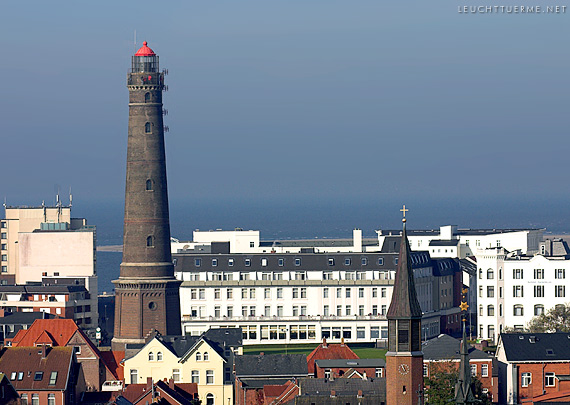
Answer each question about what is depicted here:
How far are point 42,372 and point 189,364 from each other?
16.9m

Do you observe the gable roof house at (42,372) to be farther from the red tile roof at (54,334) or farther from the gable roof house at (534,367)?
the gable roof house at (534,367)

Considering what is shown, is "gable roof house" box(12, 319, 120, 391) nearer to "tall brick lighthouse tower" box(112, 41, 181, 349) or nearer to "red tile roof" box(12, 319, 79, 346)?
"red tile roof" box(12, 319, 79, 346)

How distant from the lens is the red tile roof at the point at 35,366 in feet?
477

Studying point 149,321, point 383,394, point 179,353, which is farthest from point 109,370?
point 383,394

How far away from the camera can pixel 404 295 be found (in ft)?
368

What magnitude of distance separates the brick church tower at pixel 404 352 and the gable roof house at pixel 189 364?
45.1 metres

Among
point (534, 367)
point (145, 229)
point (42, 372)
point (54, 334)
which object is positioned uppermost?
point (145, 229)

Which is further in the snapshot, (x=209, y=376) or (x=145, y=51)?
(x=145, y=51)

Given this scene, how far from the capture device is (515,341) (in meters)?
149

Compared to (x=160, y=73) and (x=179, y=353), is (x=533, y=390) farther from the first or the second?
(x=160, y=73)

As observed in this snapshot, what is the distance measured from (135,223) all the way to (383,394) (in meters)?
64.4

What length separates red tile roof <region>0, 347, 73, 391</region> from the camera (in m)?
146

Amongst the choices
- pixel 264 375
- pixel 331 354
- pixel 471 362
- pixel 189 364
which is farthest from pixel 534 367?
pixel 189 364

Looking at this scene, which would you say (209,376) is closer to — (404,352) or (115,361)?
(115,361)
